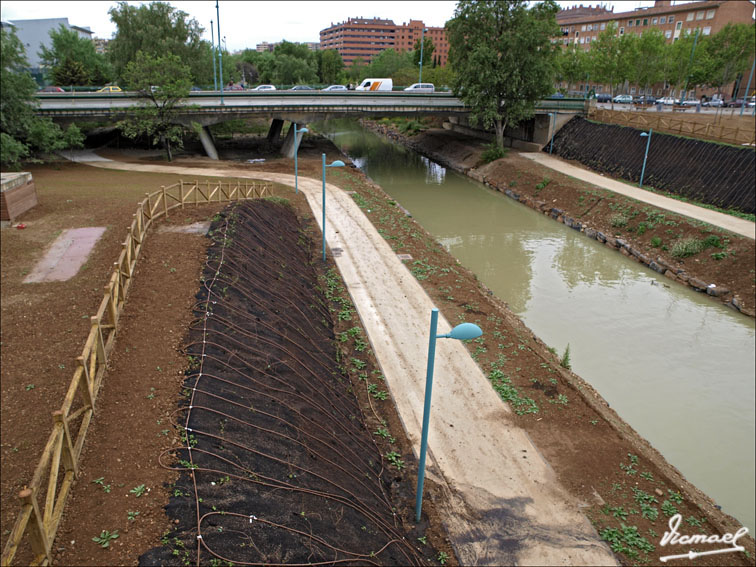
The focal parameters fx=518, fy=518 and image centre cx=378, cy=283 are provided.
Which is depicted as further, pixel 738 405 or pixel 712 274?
pixel 712 274

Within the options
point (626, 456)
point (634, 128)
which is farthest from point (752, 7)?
point (626, 456)

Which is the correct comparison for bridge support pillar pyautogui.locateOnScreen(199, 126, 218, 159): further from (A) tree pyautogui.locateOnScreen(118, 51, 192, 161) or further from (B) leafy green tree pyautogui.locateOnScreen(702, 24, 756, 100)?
(B) leafy green tree pyautogui.locateOnScreen(702, 24, 756, 100)

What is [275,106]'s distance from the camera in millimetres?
41469

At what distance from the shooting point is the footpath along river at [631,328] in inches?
470

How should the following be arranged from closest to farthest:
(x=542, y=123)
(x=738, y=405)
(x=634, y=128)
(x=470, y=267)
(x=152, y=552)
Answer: (x=152, y=552) < (x=738, y=405) < (x=470, y=267) < (x=634, y=128) < (x=542, y=123)

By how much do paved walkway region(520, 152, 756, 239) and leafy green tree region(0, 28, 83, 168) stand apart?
110ft

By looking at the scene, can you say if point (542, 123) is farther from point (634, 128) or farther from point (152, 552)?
point (152, 552)

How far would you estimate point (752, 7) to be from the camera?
73.6m

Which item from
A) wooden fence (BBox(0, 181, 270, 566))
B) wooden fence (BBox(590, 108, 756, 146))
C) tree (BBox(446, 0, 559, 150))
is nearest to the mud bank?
tree (BBox(446, 0, 559, 150))

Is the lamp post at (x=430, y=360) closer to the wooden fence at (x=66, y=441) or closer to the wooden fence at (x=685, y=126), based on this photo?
the wooden fence at (x=66, y=441)

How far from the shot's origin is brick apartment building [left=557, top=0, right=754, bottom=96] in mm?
72938

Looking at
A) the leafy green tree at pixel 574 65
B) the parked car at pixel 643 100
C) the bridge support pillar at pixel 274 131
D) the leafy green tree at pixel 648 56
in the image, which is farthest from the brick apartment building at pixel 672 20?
the bridge support pillar at pixel 274 131

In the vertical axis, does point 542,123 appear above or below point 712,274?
above

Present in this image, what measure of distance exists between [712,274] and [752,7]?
251 feet
